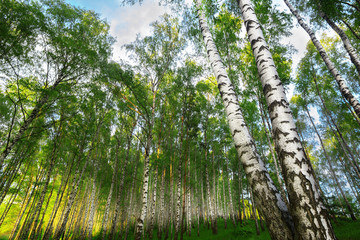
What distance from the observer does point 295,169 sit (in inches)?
67.5

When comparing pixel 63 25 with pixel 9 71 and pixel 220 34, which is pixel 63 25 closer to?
pixel 9 71

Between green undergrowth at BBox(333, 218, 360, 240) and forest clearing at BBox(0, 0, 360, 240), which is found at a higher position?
forest clearing at BBox(0, 0, 360, 240)

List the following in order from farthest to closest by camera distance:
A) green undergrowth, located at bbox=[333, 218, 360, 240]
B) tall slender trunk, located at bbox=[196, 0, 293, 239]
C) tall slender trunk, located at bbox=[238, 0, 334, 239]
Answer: green undergrowth, located at bbox=[333, 218, 360, 240] → tall slender trunk, located at bbox=[196, 0, 293, 239] → tall slender trunk, located at bbox=[238, 0, 334, 239]

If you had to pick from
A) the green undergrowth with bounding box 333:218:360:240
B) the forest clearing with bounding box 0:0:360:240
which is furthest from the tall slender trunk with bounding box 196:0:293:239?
the green undergrowth with bounding box 333:218:360:240

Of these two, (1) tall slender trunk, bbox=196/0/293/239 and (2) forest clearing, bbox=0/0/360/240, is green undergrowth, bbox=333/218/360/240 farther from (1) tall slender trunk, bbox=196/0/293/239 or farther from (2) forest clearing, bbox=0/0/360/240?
(1) tall slender trunk, bbox=196/0/293/239

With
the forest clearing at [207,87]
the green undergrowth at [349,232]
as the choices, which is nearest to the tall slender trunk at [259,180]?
the forest clearing at [207,87]

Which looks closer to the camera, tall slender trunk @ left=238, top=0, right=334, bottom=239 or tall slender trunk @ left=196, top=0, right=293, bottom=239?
tall slender trunk @ left=238, top=0, right=334, bottom=239

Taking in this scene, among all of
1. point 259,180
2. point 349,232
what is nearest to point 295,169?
point 259,180

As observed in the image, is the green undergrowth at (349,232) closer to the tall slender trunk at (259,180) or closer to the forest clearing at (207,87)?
the forest clearing at (207,87)

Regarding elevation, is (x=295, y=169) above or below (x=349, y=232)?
above

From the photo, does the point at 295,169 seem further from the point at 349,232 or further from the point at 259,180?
the point at 349,232

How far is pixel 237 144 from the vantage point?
233cm

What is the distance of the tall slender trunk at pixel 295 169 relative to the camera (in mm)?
1463

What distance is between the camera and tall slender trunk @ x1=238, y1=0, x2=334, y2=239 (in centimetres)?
146
